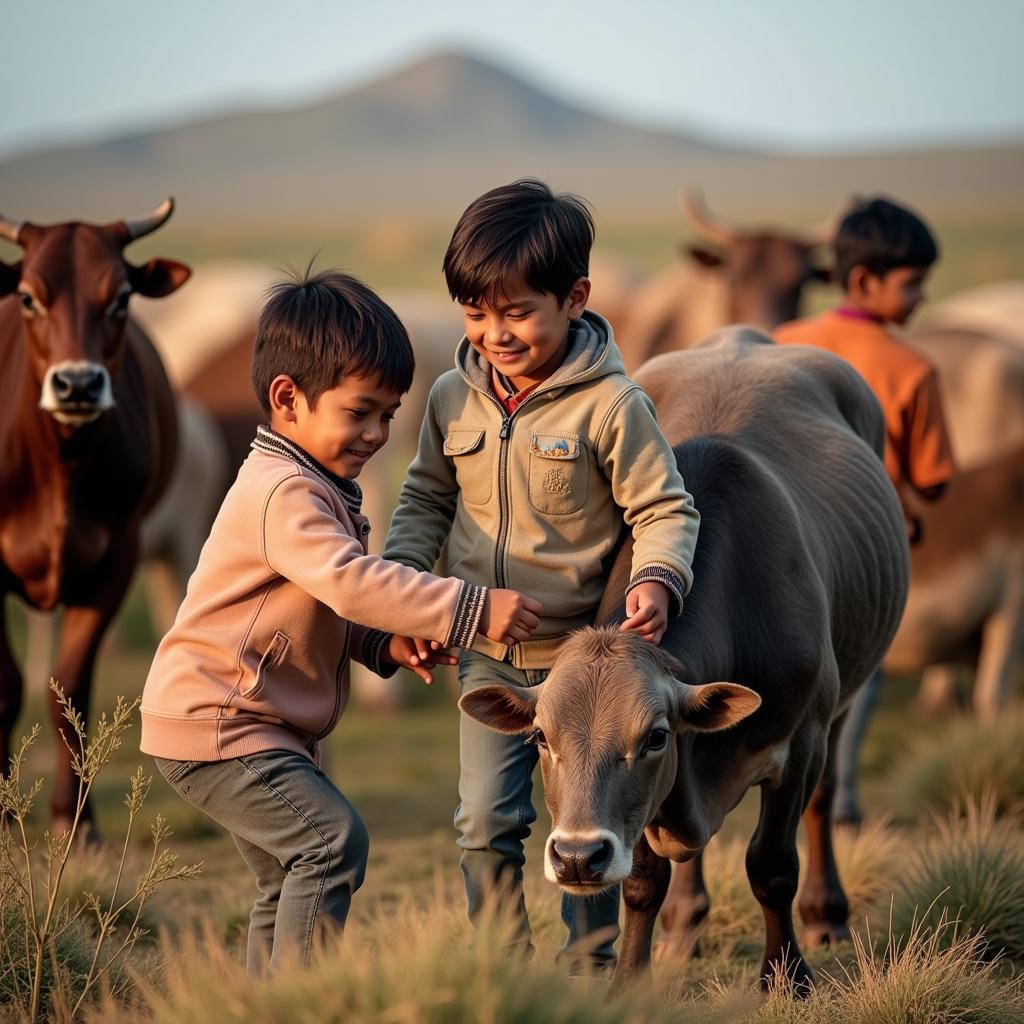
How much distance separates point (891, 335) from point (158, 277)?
322 cm

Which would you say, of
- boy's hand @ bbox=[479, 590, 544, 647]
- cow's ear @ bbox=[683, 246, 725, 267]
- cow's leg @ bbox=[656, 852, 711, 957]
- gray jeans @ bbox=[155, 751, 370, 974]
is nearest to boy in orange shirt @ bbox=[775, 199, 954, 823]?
cow's leg @ bbox=[656, 852, 711, 957]

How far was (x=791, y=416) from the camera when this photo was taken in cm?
521

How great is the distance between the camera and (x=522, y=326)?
4.03 m

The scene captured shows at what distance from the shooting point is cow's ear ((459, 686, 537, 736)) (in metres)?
3.88

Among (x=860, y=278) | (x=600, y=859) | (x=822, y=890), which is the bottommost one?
(x=822, y=890)

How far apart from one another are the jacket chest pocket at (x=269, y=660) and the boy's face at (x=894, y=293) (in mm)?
3508

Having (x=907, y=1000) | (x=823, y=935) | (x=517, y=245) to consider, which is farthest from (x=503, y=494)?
(x=823, y=935)

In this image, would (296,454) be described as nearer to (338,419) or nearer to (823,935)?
(338,419)

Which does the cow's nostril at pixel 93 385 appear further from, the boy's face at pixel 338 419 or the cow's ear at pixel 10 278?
the boy's face at pixel 338 419

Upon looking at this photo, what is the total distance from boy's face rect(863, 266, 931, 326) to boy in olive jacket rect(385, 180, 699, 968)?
253 cm

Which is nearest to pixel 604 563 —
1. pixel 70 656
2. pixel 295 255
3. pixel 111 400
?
pixel 111 400

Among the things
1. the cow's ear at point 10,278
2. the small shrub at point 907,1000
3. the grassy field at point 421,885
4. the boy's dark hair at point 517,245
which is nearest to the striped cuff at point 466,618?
the grassy field at point 421,885

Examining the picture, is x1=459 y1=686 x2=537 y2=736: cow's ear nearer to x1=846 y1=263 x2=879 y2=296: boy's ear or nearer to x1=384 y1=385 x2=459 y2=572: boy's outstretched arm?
x1=384 y1=385 x2=459 y2=572: boy's outstretched arm

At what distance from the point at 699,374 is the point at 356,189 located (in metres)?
128
